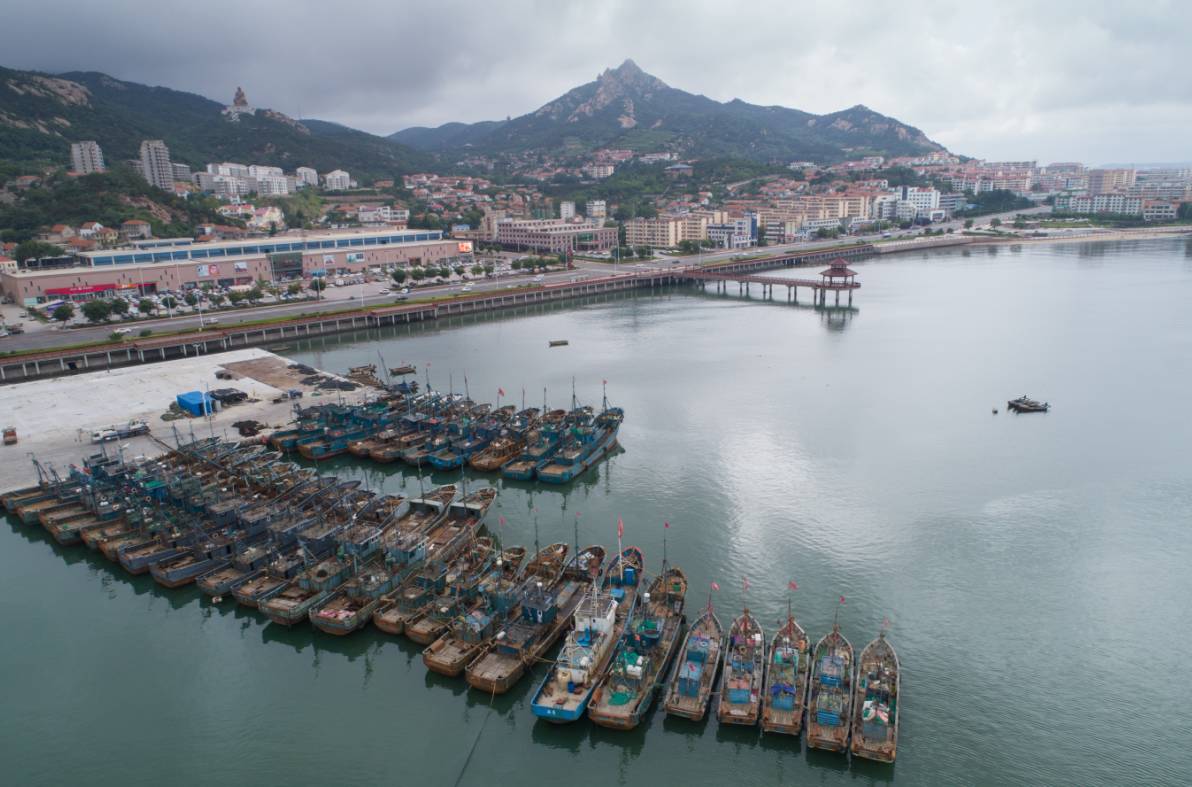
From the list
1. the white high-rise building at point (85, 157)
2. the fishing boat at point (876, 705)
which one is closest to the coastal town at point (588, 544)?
the fishing boat at point (876, 705)

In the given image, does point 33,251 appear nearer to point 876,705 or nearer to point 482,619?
point 482,619

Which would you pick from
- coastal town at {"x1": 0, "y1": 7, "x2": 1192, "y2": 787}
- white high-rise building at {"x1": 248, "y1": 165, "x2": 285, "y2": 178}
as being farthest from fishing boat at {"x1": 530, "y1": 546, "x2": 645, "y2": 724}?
white high-rise building at {"x1": 248, "y1": 165, "x2": 285, "y2": 178}

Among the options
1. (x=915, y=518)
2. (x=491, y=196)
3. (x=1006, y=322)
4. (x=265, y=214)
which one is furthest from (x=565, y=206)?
(x=915, y=518)

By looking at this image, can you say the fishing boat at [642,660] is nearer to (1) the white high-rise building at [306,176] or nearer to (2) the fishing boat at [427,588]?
(2) the fishing boat at [427,588]

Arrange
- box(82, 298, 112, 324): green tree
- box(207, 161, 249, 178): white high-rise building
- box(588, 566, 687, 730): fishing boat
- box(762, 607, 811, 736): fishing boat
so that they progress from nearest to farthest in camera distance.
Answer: box(762, 607, 811, 736): fishing boat
box(588, 566, 687, 730): fishing boat
box(82, 298, 112, 324): green tree
box(207, 161, 249, 178): white high-rise building

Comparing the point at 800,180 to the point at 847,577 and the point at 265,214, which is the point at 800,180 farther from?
the point at 847,577

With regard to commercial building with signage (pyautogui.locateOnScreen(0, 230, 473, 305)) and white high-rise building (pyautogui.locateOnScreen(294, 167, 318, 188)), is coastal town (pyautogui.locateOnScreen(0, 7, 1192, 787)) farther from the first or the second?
white high-rise building (pyautogui.locateOnScreen(294, 167, 318, 188))
